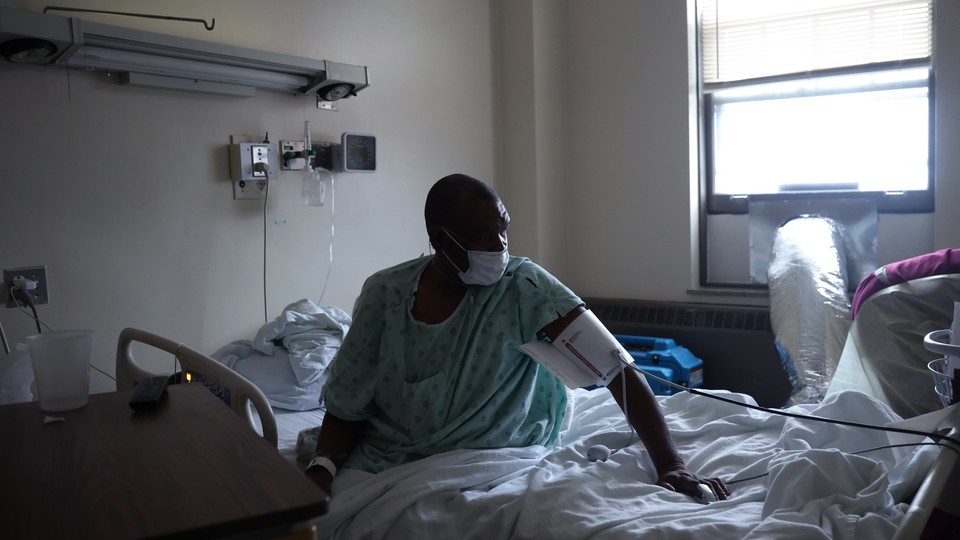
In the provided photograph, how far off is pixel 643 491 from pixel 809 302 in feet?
5.59

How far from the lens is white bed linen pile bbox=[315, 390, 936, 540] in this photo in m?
1.23

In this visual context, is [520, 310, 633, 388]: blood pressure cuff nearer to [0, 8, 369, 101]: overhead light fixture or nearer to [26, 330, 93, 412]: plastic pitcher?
[26, 330, 93, 412]: plastic pitcher

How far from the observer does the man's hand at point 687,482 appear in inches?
56.1

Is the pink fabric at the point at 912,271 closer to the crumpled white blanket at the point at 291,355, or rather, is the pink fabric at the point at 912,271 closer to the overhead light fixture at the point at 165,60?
the crumpled white blanket at the point at 291,355

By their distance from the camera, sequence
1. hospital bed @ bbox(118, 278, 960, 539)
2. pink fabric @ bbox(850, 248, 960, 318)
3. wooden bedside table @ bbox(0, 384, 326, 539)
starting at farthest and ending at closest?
pink fabric @ bbox(850, 248, 960, 318) < hospital bed @ bbox(118, 278, 960, 539) < wooden bedside table @ bbox(0, 384, 326, 539)

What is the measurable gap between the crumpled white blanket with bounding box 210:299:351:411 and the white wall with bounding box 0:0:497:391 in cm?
25

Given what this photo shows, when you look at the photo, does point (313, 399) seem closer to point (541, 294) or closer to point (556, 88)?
point (541, 294)

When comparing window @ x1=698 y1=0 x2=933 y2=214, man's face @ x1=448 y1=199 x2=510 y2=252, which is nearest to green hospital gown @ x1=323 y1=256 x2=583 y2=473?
man's face @ x1=448 y1=199 x2=510 y2=252

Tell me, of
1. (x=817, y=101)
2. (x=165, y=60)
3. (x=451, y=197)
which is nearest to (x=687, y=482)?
(x=451, y=197)

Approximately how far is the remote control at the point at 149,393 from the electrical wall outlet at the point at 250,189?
1393 millimetres

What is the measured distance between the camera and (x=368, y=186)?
10.3ft

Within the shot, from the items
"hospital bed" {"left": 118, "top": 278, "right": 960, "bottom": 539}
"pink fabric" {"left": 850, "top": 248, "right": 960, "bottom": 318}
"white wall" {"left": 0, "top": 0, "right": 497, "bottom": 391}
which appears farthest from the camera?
"white wall" {"left": 0, "top": 0, "right": 497, "bottom": 391}

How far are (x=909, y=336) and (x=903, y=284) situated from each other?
161 millimetres

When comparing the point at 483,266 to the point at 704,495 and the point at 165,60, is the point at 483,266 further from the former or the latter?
the point at 165,60
